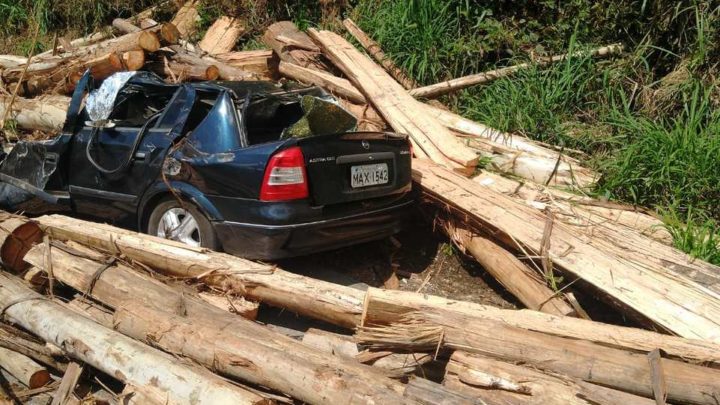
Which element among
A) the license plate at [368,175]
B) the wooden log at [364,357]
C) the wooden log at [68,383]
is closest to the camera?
the wooden log at [364,357]

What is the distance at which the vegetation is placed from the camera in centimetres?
638

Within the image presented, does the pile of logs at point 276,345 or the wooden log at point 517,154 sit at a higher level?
the wooden log at point 517,154

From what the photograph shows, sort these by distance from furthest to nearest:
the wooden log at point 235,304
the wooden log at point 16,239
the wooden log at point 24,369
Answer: the wooden log at point 16,239, the wooden log at point 235,304, the wooden log at point 24,369

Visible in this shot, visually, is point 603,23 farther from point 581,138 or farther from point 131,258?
point 131,258

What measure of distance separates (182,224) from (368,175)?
1487 millimetres

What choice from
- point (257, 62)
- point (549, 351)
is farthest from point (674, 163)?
point (257, 62)

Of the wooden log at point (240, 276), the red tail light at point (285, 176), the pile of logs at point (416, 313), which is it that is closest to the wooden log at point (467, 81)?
the pile of logs at point (416, 313)

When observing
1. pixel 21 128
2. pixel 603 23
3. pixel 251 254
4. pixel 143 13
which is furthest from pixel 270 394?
pixel 143 13

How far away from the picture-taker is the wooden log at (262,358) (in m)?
3.97

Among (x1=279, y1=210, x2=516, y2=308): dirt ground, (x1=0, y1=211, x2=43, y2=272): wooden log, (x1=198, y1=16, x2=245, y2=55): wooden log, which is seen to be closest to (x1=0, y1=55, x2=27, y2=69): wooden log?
(x1=198, y1=16, x2=245, y2=55): wooden log

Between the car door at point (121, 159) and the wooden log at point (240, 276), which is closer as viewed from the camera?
the wooden log at point (240, 276)

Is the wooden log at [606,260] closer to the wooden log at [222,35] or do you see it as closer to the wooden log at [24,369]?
the wooden log at [24,369]

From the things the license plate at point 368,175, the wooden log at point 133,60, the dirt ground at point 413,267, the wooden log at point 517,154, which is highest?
the wooden log at point 133,60

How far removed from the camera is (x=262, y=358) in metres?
4.30
